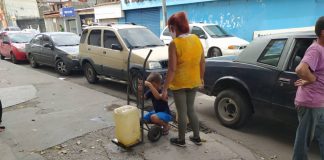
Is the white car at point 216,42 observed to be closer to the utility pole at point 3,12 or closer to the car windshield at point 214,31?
the car windshield at point 214,31

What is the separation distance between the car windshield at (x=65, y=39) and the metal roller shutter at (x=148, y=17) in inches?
395

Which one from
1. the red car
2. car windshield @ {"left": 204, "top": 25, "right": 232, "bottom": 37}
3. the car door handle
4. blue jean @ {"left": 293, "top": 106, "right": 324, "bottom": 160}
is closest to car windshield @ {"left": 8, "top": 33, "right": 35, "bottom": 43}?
the red car

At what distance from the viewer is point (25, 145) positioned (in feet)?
14.5

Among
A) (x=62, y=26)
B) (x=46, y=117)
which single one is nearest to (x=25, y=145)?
(x=46, y=117)

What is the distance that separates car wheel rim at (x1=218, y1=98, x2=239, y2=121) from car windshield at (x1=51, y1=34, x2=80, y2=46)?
24.8 ft

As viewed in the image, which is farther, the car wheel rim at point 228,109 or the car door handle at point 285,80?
the car wheel rim at point 228,109

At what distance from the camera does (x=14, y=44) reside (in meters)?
13.9

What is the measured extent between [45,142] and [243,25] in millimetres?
13064

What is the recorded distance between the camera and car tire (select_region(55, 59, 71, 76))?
10288 millimetres

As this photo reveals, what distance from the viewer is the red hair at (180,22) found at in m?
3.60

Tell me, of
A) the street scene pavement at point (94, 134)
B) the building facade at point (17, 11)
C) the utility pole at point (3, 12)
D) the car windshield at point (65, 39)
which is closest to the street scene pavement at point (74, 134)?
the street scene pavement at point (94, 134)

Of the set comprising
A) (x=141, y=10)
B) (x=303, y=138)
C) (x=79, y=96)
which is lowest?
(x=79, y=96)

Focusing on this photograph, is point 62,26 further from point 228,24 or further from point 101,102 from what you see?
point 101,102

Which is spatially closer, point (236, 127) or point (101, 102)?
point (236, 127)
